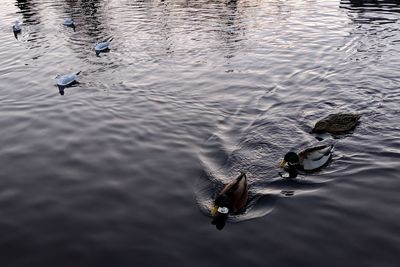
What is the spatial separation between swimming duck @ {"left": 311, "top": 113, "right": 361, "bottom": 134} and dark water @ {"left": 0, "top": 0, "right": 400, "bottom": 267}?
460mm

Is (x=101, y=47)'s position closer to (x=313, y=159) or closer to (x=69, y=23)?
(x=69, y=23)

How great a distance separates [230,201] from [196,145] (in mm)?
4685

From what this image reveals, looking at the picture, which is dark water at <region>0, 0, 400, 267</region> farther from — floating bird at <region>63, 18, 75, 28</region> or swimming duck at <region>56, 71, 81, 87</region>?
floating bird at <region>63, 18, 75, 28</region>

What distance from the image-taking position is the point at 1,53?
30.5m

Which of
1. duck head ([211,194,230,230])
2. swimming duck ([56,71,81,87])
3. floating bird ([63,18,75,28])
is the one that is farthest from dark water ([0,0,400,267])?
floating bird ([63,18,75,28])

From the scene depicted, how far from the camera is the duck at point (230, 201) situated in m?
11.2

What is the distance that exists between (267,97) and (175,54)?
943 centimetres

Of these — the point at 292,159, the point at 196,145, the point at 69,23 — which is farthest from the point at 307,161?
the point at 69,23

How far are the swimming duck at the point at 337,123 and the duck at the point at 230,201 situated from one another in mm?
5107

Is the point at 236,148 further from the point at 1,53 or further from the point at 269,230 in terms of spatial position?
the point at 1,53

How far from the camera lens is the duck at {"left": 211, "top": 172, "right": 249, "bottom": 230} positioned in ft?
36.9

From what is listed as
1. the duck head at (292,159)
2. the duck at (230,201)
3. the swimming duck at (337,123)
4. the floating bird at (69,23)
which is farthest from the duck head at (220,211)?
the floating bird at (69,23)

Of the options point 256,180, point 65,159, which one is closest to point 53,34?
point 65,159

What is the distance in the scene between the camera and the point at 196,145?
51.9 feet
